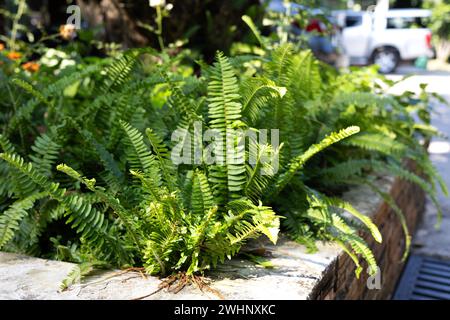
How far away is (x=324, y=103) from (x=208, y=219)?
1.41m

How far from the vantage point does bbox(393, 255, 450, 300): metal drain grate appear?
343 cm

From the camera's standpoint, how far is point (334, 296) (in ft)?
6.98

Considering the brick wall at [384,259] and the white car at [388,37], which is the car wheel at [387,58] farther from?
the brick wall at [384,259]

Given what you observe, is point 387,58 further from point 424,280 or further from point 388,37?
point 424,280

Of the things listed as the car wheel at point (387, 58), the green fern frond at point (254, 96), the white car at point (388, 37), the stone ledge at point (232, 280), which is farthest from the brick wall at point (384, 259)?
the car wheel at point (387, 58)

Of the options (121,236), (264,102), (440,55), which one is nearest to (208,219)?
(121,236)

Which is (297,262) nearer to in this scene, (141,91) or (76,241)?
(76,241)

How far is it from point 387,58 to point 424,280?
49.3ft

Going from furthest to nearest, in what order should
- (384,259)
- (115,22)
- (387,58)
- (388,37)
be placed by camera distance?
(387,58) < (388,37) < (115,22) < (384,259)

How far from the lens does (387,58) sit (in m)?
17.6

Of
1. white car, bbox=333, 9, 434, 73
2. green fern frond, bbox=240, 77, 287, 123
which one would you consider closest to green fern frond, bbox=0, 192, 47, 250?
green fern frond, bbox=240, 77, 287, 123

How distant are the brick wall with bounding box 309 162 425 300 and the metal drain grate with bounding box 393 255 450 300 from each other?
64 mm

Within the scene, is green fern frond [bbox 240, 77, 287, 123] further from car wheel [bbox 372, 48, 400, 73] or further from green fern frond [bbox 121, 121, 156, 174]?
car wheel [bbox 372, 48, 400, 73]

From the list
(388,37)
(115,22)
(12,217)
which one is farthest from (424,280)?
(388,37)
